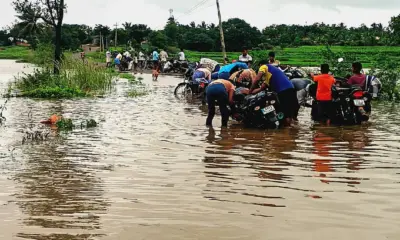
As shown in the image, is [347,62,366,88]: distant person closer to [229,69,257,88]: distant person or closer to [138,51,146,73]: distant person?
[229,69,257,88]: distant person

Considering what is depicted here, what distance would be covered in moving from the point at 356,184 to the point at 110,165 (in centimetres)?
315

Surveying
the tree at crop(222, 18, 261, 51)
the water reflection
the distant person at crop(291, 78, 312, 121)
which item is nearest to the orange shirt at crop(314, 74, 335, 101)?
the distant person at crop(291, 78, 312, 121)

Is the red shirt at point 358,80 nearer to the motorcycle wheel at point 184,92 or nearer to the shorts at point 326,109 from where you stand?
the shorts at point 326,109

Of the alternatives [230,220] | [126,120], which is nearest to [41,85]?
[126,120]

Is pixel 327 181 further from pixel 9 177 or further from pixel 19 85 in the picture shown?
pixel 19 85

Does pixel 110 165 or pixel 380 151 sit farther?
pixel 380 151

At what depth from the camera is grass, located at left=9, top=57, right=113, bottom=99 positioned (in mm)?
20719

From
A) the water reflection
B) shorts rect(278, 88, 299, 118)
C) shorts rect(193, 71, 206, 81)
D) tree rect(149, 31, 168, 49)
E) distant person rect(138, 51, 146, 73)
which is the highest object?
tree rect(149, 31, 168, 49)

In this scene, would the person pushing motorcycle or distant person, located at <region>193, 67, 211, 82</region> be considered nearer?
the person pushing motorcycle

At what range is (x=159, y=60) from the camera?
37938mm

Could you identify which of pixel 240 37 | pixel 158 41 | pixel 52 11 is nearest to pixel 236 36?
pixel 240 37

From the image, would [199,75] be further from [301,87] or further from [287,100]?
[287,100]

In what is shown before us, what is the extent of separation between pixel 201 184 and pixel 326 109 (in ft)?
20.9

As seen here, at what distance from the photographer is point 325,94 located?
1157 cm
